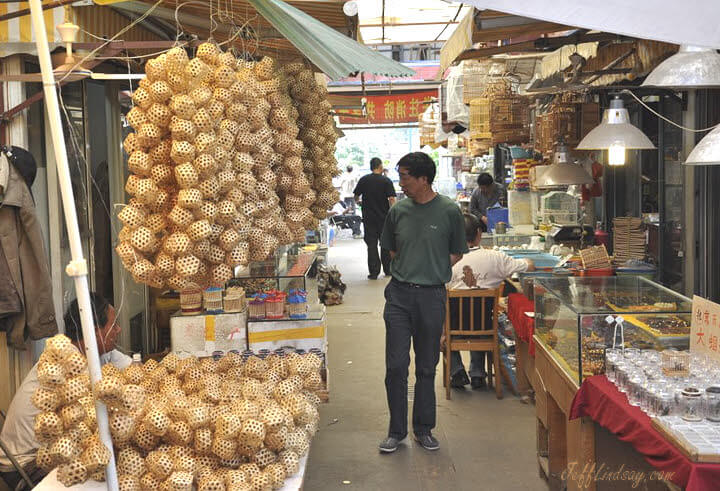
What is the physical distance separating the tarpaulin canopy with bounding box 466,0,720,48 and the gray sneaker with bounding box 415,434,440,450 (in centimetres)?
392

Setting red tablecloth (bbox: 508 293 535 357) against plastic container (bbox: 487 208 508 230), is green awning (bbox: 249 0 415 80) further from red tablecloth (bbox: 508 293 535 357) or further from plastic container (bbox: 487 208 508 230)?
plastic container (bbox: 487 208 508 230)

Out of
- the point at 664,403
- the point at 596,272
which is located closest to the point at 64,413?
the point at 664,403

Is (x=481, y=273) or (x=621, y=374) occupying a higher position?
(x=481, y=273)

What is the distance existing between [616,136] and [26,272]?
4022 millimetres

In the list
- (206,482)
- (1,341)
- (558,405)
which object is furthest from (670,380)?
(1,341)

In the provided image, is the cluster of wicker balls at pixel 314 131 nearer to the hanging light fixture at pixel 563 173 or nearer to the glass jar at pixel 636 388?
the glass jar at pixel 636 388

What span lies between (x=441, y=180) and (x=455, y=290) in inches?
753

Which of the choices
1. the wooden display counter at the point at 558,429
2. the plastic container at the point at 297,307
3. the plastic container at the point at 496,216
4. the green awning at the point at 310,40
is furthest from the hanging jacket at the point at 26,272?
the plastic container at the point at 496,216

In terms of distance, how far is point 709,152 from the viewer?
143 inches

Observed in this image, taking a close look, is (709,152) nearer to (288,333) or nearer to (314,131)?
(314,131)

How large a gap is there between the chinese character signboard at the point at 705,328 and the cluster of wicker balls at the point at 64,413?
281 centimetres

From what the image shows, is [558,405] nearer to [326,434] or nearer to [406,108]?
[326,434]

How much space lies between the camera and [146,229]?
109 inches

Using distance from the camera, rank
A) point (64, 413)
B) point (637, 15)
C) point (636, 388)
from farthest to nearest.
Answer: point (636, 388) < point (64, 413) < point (637, 15)
